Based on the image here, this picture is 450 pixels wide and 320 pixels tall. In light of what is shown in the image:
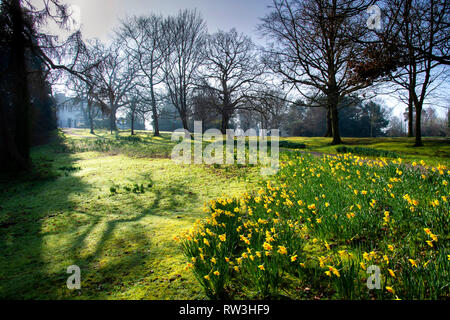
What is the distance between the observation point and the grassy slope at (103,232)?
2.47m

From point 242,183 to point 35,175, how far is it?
26.4 feet

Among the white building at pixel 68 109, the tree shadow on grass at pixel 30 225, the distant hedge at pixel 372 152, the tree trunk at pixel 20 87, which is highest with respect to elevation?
the white building at pixel 68 109

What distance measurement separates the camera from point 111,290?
2396 millimetres

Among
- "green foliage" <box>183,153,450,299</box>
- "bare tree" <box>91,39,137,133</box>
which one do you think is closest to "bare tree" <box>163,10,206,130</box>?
"bare tree" <box>91,39,137,133</box>

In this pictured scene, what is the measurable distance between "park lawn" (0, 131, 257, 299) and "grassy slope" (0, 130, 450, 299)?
1 cm

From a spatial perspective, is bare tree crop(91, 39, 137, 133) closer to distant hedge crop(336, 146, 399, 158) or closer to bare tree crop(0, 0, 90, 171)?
bare tree crop(0, 0, 90, 171)

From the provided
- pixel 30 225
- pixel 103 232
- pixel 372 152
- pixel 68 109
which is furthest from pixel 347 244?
pixel 68 109

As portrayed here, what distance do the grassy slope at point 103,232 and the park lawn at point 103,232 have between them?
0.01 m

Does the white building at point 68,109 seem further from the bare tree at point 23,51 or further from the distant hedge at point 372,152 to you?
the distant hedge at point 372,152

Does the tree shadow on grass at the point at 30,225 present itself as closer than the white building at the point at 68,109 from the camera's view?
Yes

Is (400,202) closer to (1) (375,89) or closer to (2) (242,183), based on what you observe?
(2) (242,183)

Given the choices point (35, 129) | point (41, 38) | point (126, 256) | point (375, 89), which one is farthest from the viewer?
point (35, 129)

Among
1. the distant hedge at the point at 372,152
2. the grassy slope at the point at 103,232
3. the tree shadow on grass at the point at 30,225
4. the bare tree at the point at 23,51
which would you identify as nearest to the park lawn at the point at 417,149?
the distant hedge at the point at 372,152
